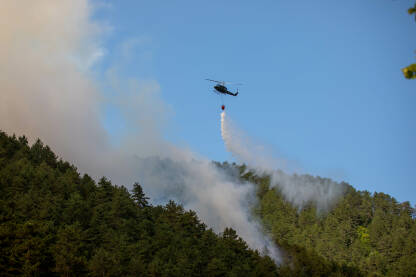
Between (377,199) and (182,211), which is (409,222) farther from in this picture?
(182,211)

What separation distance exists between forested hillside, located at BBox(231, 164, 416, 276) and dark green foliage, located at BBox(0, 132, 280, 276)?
37.5 metres

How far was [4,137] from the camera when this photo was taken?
15850 centimetres

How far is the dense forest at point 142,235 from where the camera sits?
70.2 meters

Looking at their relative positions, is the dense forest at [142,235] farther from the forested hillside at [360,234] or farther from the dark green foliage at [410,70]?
the dark green foliage at [410,70]

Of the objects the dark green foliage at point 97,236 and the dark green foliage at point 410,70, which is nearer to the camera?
the dark green foliage at point 410,70

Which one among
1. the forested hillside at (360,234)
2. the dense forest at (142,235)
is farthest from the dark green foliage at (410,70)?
the forested hillside at (360,234)

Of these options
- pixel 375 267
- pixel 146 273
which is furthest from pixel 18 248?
pixel 375 267

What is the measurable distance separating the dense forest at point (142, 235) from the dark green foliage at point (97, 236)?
0.62 ft

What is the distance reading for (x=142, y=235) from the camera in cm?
9825

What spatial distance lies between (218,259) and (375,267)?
76.4 meters

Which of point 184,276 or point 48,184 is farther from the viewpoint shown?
point 48,184

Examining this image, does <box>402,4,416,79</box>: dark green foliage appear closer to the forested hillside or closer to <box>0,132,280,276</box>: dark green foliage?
<box>0,132,280,276</box>: dark green foliage

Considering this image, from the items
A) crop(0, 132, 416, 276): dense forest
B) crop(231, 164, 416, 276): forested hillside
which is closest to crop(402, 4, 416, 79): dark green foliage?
crop(0, 132, 416, 276): dense forest

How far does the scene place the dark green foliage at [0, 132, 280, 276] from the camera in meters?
68.5
